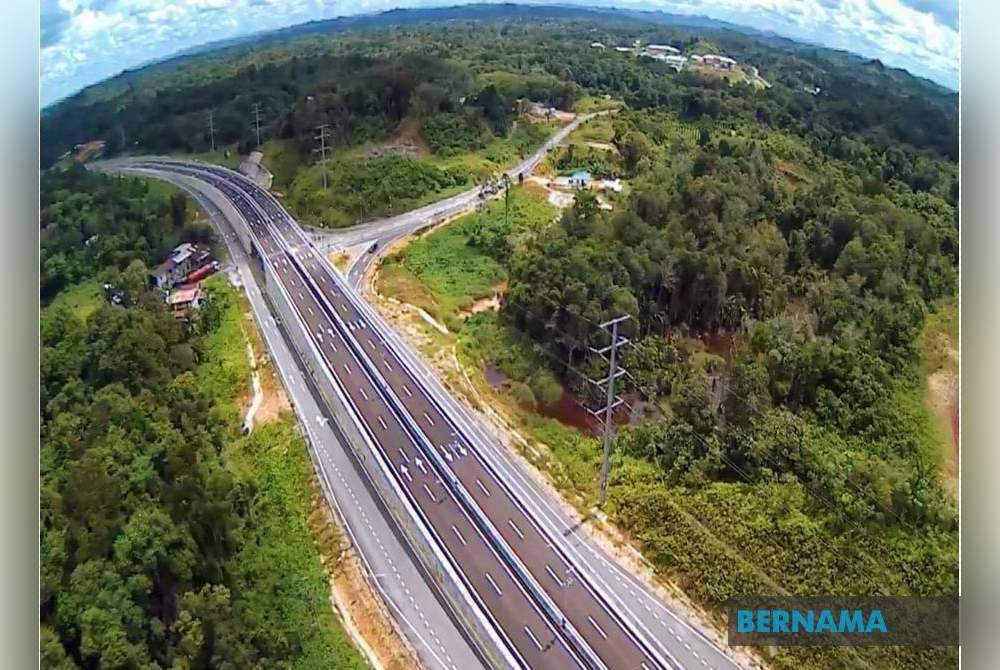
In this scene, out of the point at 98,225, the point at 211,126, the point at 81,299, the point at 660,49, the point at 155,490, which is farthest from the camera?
the point at 660,49

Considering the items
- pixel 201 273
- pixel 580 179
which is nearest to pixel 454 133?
pixel 580 179

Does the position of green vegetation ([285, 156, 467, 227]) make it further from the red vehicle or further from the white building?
the white building

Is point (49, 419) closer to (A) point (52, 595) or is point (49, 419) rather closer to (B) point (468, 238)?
(A) point (52, 595)

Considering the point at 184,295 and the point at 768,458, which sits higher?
the point at 184,295

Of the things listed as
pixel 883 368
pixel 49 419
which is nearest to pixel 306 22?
pixel 49 419

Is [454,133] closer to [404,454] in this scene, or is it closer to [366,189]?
[366,189]

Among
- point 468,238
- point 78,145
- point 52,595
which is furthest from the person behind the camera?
point 468,238
